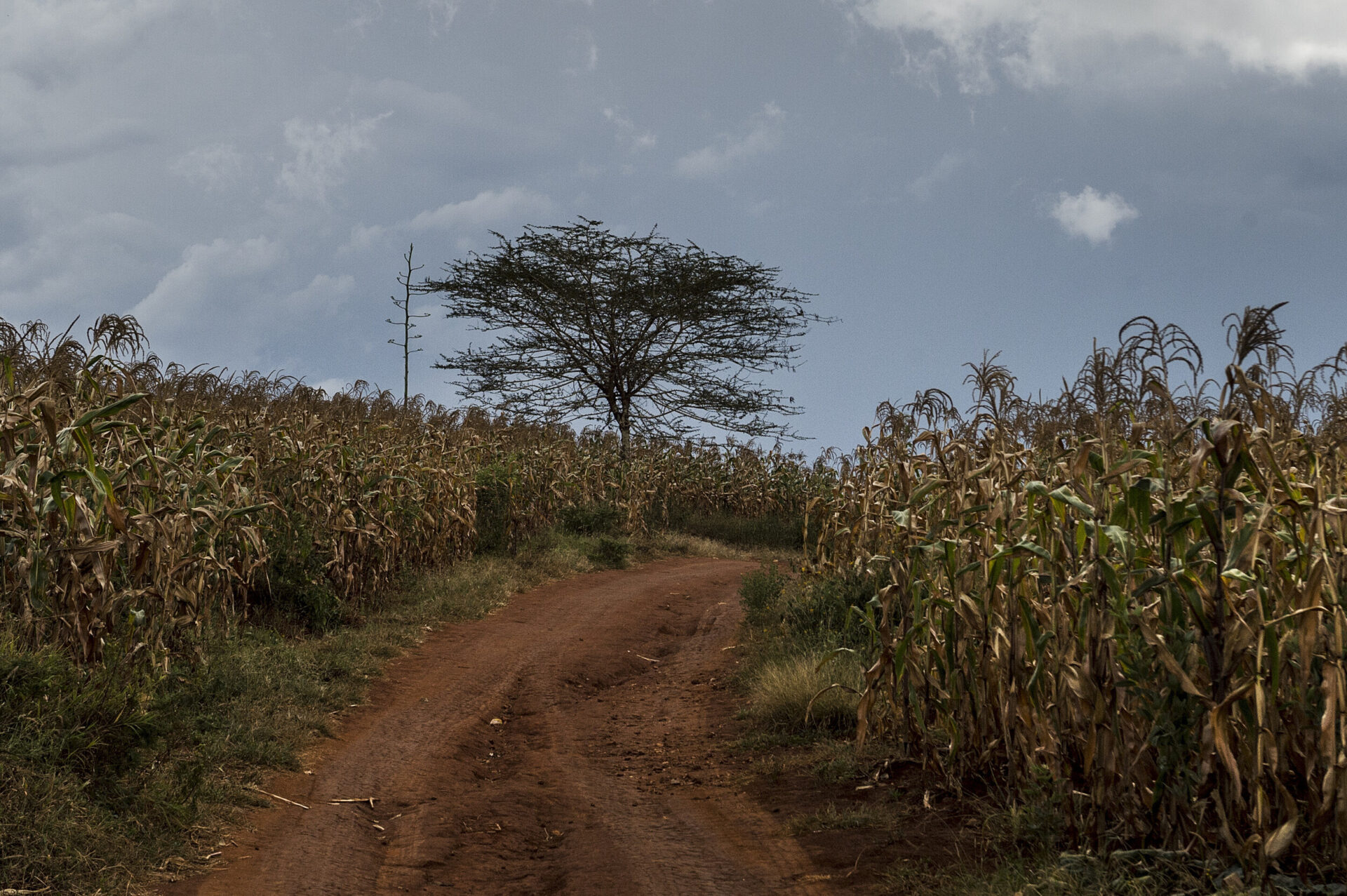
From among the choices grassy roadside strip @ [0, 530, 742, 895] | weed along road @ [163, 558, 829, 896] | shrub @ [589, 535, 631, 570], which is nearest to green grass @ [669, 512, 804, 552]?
shrub @ [589, 535, 631, 570]

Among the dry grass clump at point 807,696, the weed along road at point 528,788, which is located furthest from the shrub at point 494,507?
the dry grass clump at point 807,696

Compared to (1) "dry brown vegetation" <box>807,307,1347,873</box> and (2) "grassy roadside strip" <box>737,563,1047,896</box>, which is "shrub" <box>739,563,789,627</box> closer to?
(2) "grassy roadside strip" <box>737,563,1047,896</box>

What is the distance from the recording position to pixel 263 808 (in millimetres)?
5211

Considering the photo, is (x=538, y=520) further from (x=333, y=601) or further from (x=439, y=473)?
(x=333, y=601)

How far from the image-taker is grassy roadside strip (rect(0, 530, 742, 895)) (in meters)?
4.03

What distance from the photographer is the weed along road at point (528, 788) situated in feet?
14.7

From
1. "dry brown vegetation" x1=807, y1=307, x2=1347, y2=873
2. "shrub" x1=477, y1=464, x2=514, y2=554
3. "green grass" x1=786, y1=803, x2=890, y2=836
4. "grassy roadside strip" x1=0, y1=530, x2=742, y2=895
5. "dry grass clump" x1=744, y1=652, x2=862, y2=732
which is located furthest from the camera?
"shrub" x1=477, y1=464, x2=514, y2=554

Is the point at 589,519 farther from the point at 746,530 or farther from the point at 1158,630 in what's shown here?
the point at 1158,630

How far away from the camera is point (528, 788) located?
19.2ft

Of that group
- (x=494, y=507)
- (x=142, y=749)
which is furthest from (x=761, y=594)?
(x=142, y=749)

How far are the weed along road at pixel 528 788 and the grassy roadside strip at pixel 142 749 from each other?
212mm

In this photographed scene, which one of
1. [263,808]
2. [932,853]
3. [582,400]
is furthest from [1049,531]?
[582,400]

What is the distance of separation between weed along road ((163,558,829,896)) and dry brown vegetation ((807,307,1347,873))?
1.21 meters

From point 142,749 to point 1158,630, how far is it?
4.83 metres
